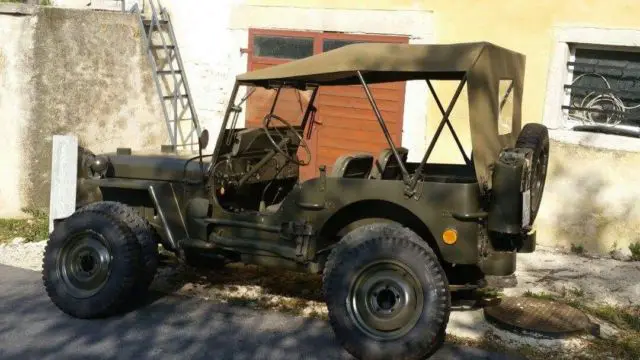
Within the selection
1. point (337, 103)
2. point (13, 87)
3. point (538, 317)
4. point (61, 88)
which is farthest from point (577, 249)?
point (13, 87)

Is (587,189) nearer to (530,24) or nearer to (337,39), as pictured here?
(530,24)

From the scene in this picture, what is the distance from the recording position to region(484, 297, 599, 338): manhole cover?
5.40 metres

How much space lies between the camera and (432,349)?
475cm

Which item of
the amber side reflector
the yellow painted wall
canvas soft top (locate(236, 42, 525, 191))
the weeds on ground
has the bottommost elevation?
the weeds on ground

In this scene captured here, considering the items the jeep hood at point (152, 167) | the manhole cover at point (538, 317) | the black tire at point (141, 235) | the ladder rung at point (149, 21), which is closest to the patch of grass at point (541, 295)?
the manhole cover at point (538, 317)

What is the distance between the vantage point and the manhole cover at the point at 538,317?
540 cm

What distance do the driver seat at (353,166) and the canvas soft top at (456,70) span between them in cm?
62

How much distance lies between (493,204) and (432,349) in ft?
3.31

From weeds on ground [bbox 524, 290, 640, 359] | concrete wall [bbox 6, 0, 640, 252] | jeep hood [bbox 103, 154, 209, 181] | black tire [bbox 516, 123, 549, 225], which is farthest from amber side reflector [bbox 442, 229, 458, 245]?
concrete wall [bbox 6, 0, 640, 252]

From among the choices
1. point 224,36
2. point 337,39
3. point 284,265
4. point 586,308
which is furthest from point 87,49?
point 586,308

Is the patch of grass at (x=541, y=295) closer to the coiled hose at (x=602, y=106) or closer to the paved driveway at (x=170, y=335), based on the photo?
the paved driveway at (x=170, y=335)

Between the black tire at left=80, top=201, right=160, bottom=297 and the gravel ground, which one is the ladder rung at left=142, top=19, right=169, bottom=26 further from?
the black tire at left=80, top=201, right=160, bottom=297

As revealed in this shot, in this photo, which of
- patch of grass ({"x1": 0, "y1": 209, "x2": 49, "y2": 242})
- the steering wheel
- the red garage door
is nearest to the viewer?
the steering wheel

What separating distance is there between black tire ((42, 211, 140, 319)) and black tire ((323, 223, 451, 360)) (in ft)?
5.14
